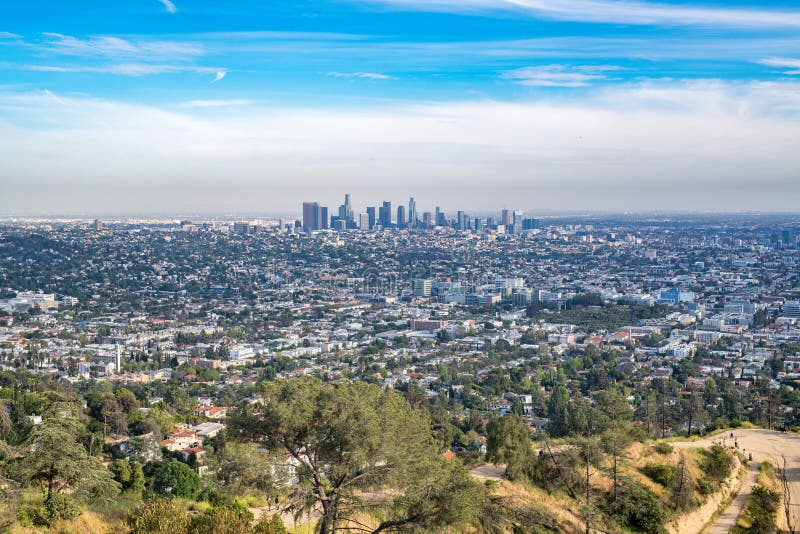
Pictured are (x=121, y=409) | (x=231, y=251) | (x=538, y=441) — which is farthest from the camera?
(x=231, y=251)

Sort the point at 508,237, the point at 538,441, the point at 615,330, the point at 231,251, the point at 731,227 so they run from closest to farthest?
the point at 538,441, the point at 615,330, the point at 231,251, the point at 508,237, the point at 731,227

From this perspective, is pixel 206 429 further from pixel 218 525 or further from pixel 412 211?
pixel 412 211

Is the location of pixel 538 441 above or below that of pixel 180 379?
above

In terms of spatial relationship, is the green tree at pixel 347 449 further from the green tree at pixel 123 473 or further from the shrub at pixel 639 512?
the green tree at pixel 123 473

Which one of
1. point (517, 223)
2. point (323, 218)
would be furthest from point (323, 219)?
point (517, 223)

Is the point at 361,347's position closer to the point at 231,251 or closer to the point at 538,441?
the point at 538,441

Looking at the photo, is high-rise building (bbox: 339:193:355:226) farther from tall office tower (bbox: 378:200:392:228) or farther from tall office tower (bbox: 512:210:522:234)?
tall office tower (bbox: 512:210:522:234)

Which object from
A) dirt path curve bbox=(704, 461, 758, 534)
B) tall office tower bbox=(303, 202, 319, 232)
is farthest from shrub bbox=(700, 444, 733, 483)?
tall office tower bbox=(303, 202, 319, 232)

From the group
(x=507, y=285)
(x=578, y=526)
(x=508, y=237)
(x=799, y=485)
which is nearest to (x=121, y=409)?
(x=578, y=526)
